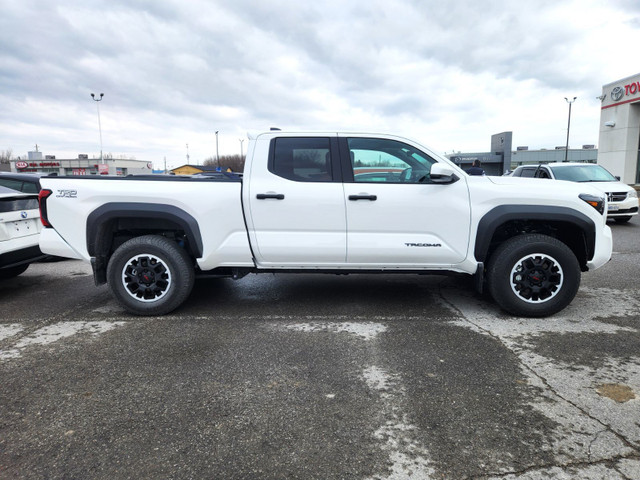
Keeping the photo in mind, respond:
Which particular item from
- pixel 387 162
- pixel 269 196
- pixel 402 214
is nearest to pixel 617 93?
pixel 387 162

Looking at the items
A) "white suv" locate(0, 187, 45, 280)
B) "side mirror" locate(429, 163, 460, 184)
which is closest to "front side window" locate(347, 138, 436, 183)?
"side mirror" locate(429, 163, 460, 184)

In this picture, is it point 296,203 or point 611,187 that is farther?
point 611,187

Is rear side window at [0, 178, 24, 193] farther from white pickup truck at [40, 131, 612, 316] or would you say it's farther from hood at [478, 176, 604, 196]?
hood at [478, 176, 604, 196]

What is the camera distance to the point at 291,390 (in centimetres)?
296

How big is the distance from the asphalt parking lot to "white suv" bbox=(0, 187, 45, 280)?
642 millimetres

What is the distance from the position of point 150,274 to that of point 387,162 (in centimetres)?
271

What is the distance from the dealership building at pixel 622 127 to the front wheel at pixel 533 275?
92.9 ft

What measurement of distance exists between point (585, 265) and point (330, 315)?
2.73 meters

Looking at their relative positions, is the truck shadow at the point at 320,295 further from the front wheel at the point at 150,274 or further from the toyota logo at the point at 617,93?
the toyota logo at the point at 617,93

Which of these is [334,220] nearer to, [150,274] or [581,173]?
[150,274]

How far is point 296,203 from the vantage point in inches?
169

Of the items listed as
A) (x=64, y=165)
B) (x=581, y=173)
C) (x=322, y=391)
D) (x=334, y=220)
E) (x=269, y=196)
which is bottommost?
(x=322, y=391)

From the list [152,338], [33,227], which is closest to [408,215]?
[152,338]

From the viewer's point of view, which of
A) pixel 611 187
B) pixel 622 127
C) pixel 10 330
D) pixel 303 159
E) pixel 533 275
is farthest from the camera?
pixel 622 127
